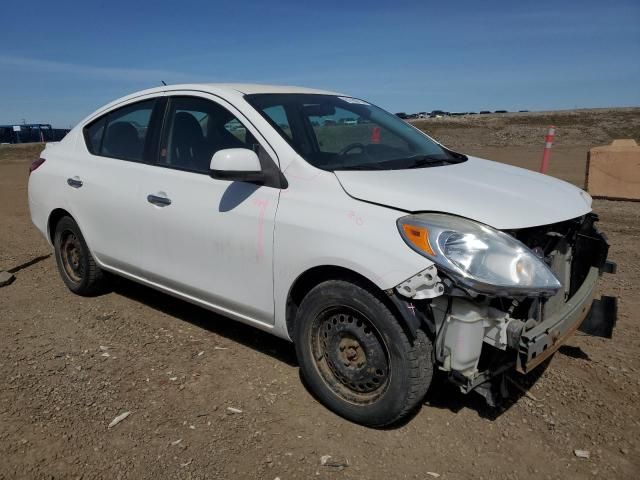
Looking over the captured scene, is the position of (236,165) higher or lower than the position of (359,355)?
higher

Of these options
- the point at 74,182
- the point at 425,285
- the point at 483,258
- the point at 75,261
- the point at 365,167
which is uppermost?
the point at 365,167

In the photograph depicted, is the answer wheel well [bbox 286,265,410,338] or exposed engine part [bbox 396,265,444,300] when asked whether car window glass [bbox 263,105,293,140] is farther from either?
exposed engine part [bbox 396,265,444,300]

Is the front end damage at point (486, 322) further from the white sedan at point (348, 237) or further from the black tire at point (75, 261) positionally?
the black tire at point (75, 261)

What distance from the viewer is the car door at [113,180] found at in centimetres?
400

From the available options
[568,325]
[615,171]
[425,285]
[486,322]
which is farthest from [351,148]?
[615,171]

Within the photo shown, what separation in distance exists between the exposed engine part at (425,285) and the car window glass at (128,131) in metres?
2.48

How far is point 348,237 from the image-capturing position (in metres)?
2.70

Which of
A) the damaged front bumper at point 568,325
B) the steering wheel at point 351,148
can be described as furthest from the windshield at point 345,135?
the damaged front bumper at point 568,325

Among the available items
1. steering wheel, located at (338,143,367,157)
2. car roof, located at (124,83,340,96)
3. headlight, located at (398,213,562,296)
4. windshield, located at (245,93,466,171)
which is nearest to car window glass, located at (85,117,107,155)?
car roof, located at (124,83,340,96)

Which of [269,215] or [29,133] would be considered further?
[29,133]

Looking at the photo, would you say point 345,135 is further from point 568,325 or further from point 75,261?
point 75,261

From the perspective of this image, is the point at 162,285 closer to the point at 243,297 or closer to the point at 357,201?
the point at 243,297

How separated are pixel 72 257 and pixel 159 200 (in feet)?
5.67

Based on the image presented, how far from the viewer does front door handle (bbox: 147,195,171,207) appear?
3649 mm
